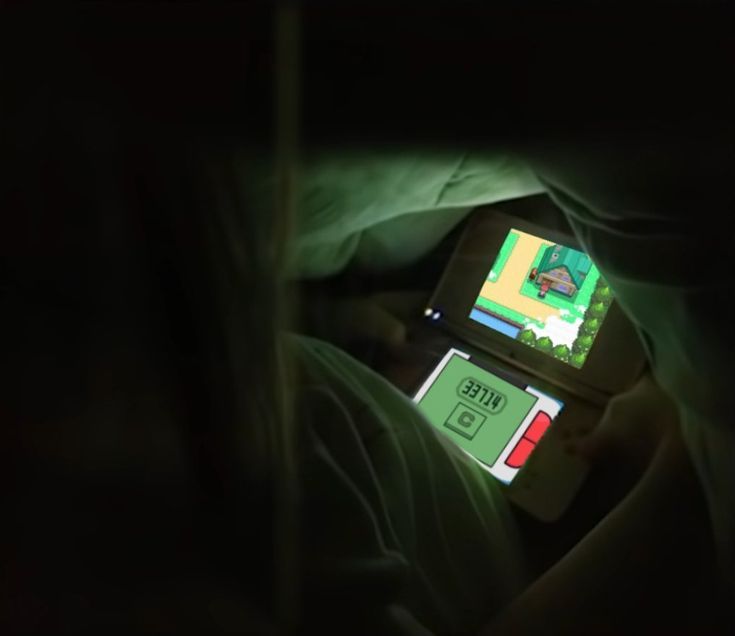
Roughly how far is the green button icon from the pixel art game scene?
0.06 meters

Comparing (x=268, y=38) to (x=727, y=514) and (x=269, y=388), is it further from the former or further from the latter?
(x=727, y=514)

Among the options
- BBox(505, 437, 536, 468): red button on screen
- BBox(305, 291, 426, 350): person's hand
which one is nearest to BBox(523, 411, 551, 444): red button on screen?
BBox(505, 437, 536, 468): red button on screen

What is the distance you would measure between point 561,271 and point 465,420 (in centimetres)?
13

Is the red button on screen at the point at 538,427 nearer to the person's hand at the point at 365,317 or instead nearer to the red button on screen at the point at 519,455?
the red button on screen at the point at 519,455

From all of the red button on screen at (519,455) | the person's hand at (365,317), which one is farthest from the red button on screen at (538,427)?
the person's hand at (365,317)

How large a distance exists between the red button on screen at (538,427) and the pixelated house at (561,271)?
0.29 ft

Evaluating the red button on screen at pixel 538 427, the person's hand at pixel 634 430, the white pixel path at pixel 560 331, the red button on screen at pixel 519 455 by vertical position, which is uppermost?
the white pixel path at pixel 560 331

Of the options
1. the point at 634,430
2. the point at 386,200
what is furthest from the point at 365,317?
the point at 634,430

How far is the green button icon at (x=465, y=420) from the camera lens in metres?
0.55

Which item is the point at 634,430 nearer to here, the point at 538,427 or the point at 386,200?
the point at 538,427

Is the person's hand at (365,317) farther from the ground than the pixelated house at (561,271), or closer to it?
closer to it

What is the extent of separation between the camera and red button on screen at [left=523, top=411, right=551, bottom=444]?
1.75 feet

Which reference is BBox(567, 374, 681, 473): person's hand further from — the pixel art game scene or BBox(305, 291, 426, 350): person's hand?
BBox(305, 291, 426, 350): person's hand

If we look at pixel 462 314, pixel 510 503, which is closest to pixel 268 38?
pixel 462 314
